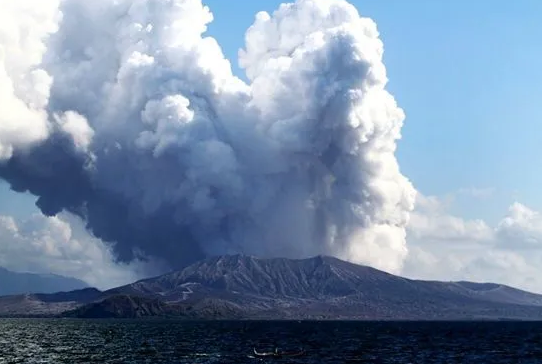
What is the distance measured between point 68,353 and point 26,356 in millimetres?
10052

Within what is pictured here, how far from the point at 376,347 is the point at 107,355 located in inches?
2442

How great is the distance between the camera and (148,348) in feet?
522

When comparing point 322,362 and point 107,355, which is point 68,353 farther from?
point 322,362

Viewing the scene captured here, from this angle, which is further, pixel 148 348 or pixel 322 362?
pixel 148 348

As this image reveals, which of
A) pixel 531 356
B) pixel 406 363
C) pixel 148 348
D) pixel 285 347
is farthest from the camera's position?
pixel 285 347

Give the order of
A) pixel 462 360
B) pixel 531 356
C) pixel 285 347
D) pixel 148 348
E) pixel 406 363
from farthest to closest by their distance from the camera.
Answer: pixel 285 347, pixel 148 348, pixel 531 356, pixel 462 360, pixel 406 363

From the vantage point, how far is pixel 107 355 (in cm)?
13825

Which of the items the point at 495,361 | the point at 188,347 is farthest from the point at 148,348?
the point at 495,361

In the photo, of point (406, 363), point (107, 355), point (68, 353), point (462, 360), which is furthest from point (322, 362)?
point (68, 353)

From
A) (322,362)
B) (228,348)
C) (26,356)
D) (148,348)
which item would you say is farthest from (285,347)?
(26,356)

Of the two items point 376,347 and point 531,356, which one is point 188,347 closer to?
point 376,347

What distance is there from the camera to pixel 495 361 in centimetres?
13100

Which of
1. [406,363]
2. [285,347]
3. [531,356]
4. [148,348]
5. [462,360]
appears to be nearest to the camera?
[406,363]

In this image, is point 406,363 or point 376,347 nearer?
point 406,363
